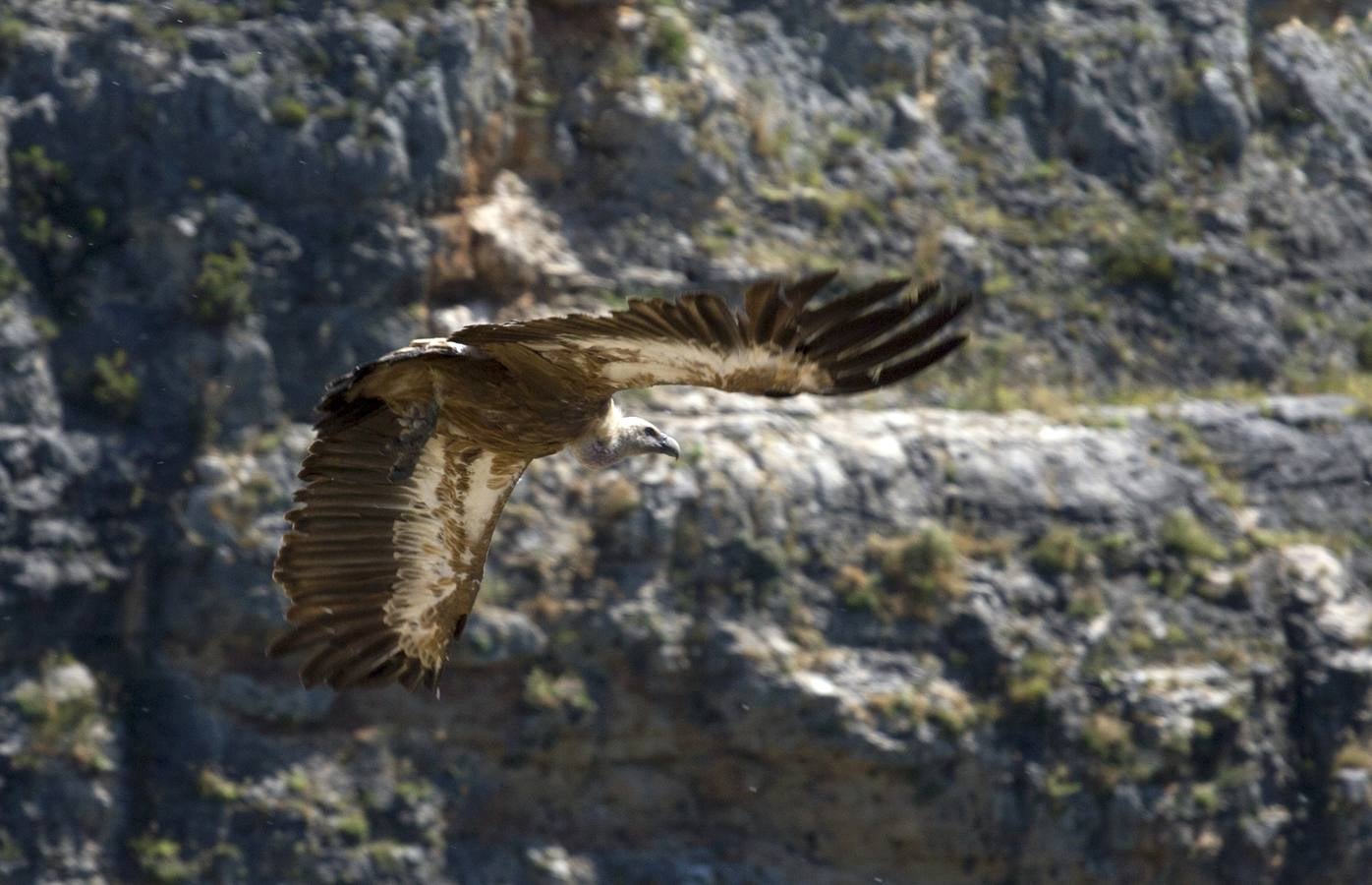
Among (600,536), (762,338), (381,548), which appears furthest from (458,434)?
(600,536)

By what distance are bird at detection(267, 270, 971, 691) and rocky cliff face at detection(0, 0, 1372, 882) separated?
256 inches

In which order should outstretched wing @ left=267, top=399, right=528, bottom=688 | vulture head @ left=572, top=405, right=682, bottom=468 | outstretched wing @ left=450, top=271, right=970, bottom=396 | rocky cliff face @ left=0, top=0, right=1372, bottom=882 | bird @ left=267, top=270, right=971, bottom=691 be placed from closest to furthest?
outstretched wing @ left=450, top=271, right=970, bottom=396 → bird @ left=267, top=270, right=971, bottom=691 → vulture head @ left=572, top=405, right=682, bottom=468 → outstretched wing @ left=267, top=399, right=528, bottom=688 → rocky cliff face @ left=0, top=0, right=1372, bottom=882

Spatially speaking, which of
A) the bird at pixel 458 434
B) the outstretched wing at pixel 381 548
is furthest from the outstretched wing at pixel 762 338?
the outstretched wing at pixel 381 548

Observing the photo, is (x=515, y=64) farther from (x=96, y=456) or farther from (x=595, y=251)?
(x=96, y=456)

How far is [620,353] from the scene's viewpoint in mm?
6629

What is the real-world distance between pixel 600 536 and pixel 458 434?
731 cm

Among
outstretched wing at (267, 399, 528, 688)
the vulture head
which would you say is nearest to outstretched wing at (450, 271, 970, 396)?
the vulture head

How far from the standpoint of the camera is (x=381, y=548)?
327 inches

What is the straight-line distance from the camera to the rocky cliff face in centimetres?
1467

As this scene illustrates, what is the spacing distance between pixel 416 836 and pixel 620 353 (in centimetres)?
884

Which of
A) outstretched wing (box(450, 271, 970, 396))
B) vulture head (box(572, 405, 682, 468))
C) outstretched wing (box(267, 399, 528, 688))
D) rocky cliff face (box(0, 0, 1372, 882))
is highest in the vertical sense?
outstretched wing (box(450, 271, 970, 396))

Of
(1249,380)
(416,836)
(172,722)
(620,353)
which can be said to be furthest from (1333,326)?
(620,353)

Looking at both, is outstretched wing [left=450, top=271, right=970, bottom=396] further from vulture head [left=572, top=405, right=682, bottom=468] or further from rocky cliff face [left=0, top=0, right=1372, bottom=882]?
rocky cliff face [left=0, top=0, right=1372, bottom=882]

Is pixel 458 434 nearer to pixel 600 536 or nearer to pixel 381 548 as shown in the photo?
pixel 381 548
